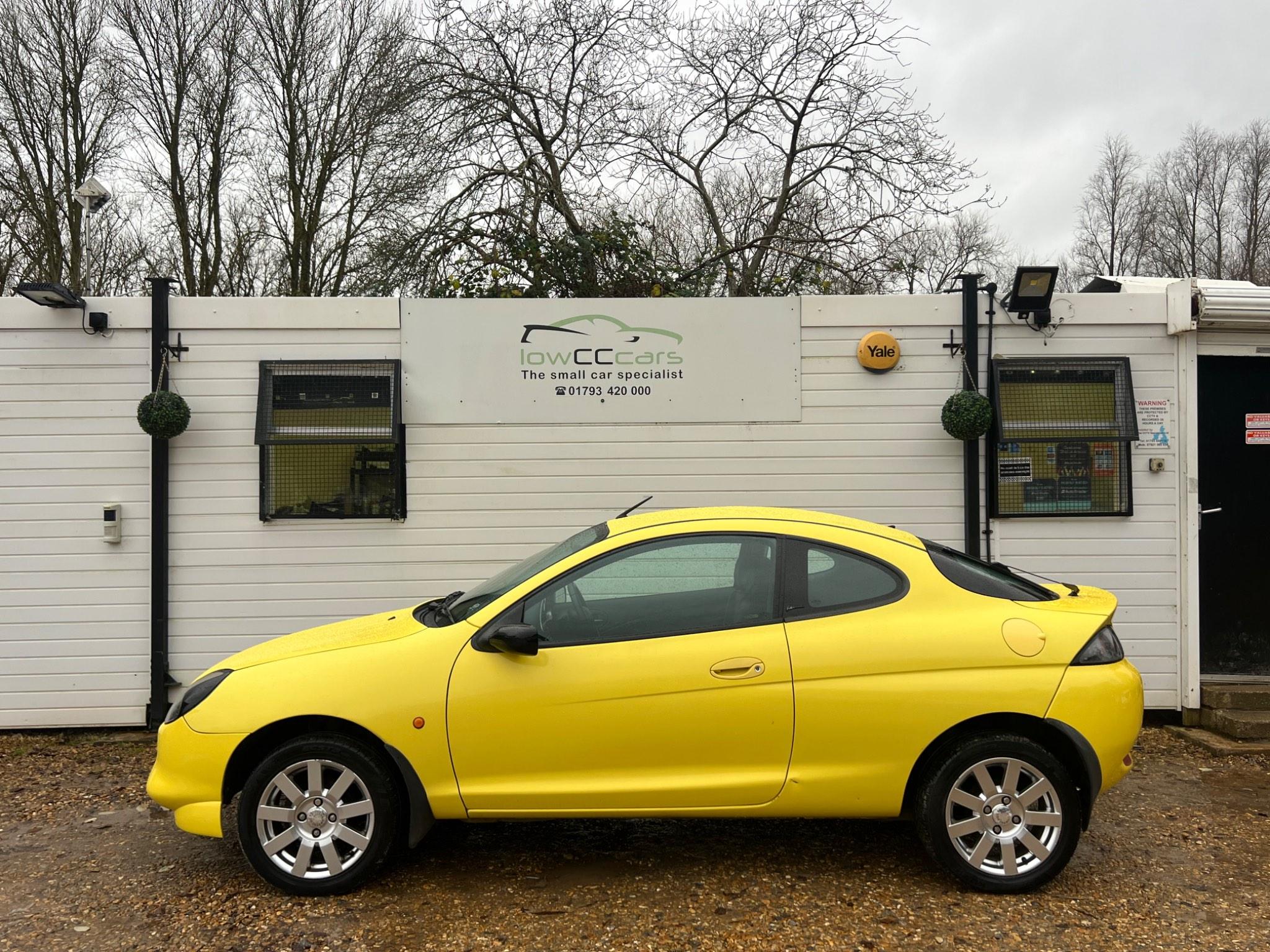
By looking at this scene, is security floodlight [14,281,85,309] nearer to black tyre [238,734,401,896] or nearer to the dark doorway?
black tyre [238,734,401,896]

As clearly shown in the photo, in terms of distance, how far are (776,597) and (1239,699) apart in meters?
4.28

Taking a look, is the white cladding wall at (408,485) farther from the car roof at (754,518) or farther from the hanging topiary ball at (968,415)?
the car roof at (754,518)

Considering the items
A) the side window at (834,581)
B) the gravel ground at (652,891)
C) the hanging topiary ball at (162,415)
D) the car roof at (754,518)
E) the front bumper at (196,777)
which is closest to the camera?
the gravel ground at (652,891)

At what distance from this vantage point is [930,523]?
21.2ft

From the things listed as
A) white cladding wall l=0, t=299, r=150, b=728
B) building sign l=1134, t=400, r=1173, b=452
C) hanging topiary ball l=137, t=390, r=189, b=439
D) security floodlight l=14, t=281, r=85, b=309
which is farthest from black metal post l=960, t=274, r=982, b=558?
security floodlight l=14, t=281, r=85, b=309

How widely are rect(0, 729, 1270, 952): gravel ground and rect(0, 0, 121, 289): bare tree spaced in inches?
523

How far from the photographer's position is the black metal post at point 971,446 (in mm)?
6369

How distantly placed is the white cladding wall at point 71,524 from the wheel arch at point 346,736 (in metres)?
3.00

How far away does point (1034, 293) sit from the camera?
6.19 metres

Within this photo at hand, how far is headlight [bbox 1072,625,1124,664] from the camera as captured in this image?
3.72 meters

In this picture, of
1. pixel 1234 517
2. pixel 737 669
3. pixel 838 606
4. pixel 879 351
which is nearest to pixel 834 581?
pixel 838 606

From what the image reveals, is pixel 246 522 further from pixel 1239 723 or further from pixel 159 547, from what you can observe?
pixel 1239 723

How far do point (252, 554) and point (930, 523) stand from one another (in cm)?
471

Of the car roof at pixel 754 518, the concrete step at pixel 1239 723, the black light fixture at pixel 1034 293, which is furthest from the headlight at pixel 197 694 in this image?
the concrete step at pixel 1239 723
